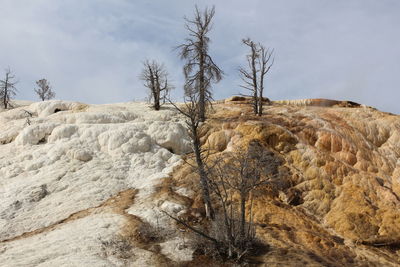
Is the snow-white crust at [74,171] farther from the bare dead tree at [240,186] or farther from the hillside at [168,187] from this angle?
the bare dead tree at [240,186]

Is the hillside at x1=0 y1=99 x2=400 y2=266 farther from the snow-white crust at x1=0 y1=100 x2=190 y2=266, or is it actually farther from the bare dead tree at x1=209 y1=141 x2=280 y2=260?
the bare dead tree at x1=209 y1=141 x2=280 y2=260

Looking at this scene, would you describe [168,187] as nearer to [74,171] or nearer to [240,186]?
[240,186]

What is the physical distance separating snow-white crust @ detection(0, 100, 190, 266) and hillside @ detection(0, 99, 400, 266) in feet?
0.24

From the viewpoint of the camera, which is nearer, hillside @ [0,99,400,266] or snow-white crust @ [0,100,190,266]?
snow-white crust @ [0,100,190,266]

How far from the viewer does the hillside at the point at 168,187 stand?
14719 mm

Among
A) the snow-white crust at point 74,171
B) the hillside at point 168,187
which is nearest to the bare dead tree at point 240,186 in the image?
the hillside at point 168,187

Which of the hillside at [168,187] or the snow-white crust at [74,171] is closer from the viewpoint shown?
the snow-white crust at [74,171]

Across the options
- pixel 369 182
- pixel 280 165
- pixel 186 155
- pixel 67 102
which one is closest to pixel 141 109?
pixel 67 102

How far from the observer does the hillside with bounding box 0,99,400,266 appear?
1472 centimetres

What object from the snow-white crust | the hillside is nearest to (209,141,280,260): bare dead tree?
the hillside

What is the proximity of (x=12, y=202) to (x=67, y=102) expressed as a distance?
15131 millimetres

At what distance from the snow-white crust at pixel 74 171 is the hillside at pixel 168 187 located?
0.24 feet

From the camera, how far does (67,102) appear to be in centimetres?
3175

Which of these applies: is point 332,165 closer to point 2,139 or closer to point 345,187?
point 345,187
